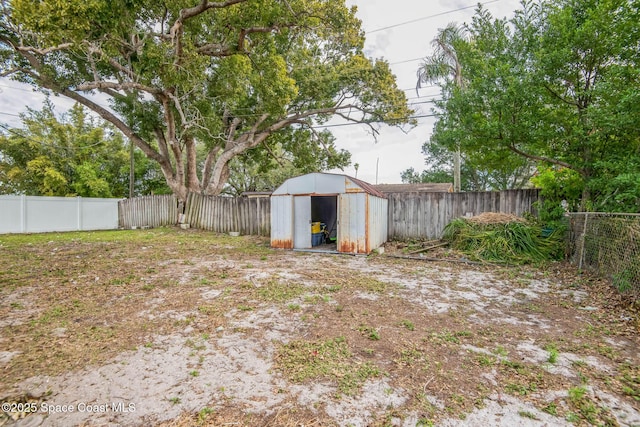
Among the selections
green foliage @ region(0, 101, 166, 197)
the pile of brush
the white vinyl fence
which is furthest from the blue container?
green foliage @ region(0, 101, 166, 197)

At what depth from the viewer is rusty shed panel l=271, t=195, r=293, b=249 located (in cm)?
843

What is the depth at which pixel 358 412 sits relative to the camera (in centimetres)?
189

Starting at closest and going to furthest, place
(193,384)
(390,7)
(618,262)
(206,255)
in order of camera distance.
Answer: (193,384), (618,262), (206,255), (390,7)

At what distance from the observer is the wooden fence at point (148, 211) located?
43.1 feet

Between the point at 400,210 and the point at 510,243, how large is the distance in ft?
10.7

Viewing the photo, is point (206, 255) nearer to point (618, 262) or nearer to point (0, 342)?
point (0, 342)

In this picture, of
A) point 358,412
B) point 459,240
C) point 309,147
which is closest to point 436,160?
point 309,147

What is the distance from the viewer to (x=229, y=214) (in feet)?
37.3

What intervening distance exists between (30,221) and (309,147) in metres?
12.5

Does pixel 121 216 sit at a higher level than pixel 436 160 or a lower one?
lower

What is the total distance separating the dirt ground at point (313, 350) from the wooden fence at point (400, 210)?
334 centimetres

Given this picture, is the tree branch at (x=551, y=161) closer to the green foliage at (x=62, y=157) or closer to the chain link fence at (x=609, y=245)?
the chain link fence at (x=609, y=245)

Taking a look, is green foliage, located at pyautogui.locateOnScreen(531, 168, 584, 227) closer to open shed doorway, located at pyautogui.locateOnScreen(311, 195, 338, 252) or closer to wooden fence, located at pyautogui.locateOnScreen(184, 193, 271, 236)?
open shed doorway, located at pyautogui.locateOnScreen(311, 195, 338, 252)

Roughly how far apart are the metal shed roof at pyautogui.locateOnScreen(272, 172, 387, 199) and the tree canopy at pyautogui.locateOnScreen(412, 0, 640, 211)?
259 centimetres
